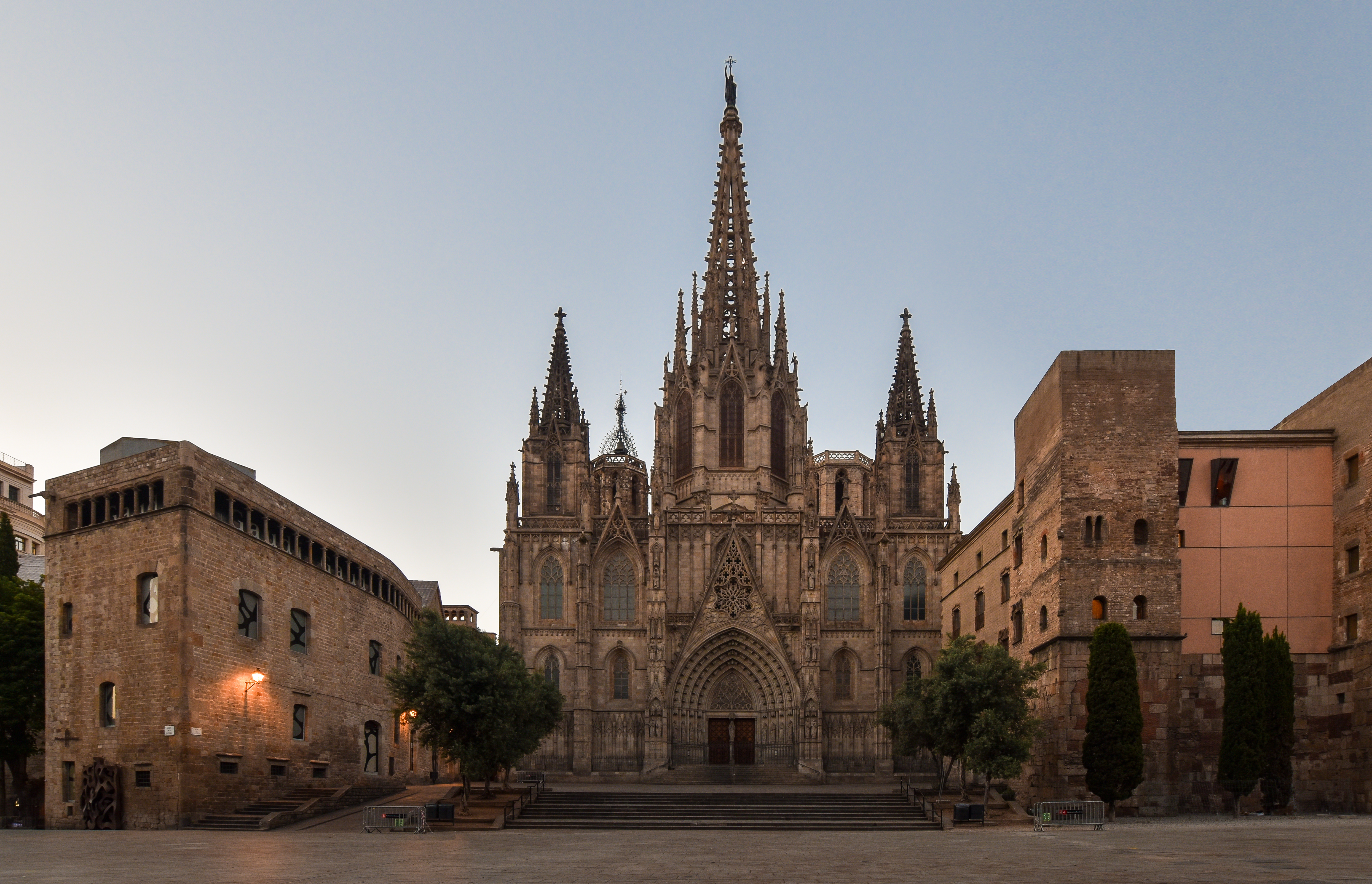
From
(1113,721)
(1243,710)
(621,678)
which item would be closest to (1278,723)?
(1243,710)

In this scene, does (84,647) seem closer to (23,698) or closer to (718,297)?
(23,698)

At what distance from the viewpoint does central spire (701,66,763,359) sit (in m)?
65.8

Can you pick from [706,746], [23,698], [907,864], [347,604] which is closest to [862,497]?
[706,746]

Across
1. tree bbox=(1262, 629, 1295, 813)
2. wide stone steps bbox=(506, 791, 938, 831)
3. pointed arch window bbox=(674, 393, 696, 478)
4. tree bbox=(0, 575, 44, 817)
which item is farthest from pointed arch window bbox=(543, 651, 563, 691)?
tree bbox=(1262, 629, 1295, 813)

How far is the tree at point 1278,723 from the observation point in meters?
32.5

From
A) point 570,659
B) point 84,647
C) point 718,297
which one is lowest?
point 570,659

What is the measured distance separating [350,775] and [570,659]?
61.1 feet

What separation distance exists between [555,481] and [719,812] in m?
30.5

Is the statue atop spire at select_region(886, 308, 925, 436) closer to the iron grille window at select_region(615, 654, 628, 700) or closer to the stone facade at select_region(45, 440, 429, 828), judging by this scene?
the iron grille window at select_region(615, 654, 628, 700)

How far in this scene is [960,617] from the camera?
51625 mm

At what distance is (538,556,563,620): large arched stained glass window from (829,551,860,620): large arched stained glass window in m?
→ 13.3

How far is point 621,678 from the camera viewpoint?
5916 cm

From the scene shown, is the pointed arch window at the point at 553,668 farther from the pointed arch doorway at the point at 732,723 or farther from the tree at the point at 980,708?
the tree at the point at 980,708

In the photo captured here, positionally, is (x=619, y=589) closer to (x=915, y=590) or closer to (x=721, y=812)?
(x=915, y=590)
